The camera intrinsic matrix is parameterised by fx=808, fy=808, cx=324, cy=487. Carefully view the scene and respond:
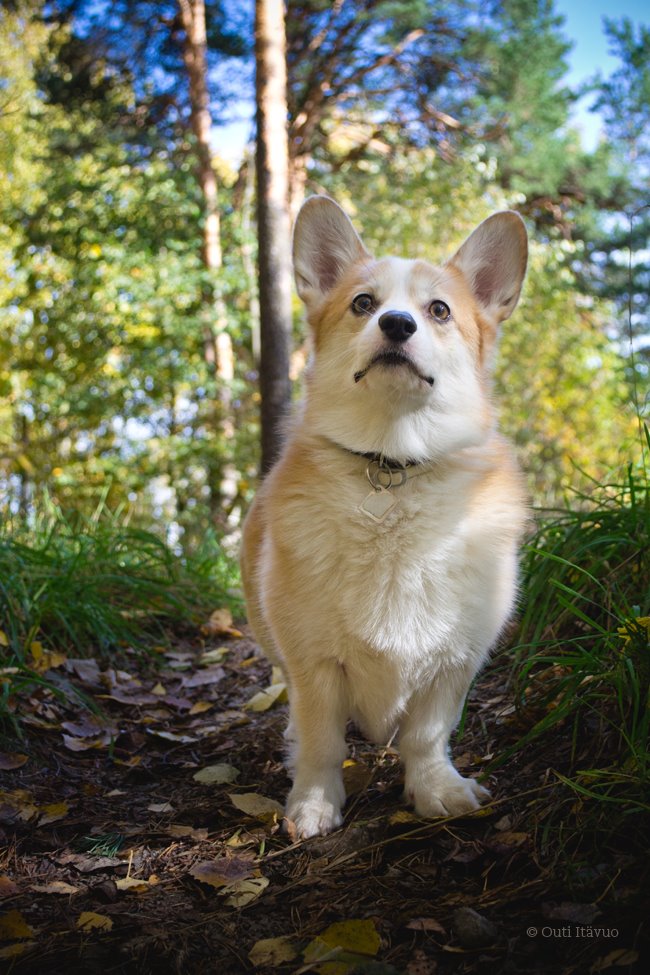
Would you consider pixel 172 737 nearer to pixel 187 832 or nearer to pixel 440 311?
pixel 187 832

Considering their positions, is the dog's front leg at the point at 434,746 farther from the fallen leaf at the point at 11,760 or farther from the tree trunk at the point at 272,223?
the tree trunk at the point at 272,223

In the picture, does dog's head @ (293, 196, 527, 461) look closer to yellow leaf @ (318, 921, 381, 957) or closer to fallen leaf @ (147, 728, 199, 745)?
yellow leaf @ (318, 921, 381, 957)

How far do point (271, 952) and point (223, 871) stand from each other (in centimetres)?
36

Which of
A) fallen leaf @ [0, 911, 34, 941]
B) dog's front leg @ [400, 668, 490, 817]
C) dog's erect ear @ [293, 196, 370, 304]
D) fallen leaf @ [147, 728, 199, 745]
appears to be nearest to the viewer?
fallen leaf @ [0, 911, 34, 941]

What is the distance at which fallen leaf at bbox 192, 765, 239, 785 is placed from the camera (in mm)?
2441

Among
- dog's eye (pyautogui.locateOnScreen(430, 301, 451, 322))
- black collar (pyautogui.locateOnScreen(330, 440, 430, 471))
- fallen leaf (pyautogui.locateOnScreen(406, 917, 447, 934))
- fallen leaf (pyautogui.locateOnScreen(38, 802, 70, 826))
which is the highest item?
dog's eye (pyautogui.locateOnScreen(430, 301, 451, 322))

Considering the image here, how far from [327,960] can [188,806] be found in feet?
2.89

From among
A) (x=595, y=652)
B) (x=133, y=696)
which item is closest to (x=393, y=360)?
(x=595, y=652)

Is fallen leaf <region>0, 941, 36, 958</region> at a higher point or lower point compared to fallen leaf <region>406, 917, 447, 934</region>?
lower

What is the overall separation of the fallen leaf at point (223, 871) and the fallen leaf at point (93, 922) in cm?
24

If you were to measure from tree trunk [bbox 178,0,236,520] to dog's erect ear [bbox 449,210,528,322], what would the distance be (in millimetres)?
7398

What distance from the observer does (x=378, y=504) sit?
212 centimetres

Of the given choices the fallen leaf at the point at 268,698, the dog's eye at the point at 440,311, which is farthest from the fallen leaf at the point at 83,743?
the dog's eye at the point at 440,311

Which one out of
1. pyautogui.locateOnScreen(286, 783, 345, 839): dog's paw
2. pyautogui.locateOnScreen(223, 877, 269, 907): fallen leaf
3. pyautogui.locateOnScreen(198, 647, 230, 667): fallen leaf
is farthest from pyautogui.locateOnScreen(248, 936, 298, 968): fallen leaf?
pyautogui.locateOnScreen(198, 647, 230, 667): fallen leaf
